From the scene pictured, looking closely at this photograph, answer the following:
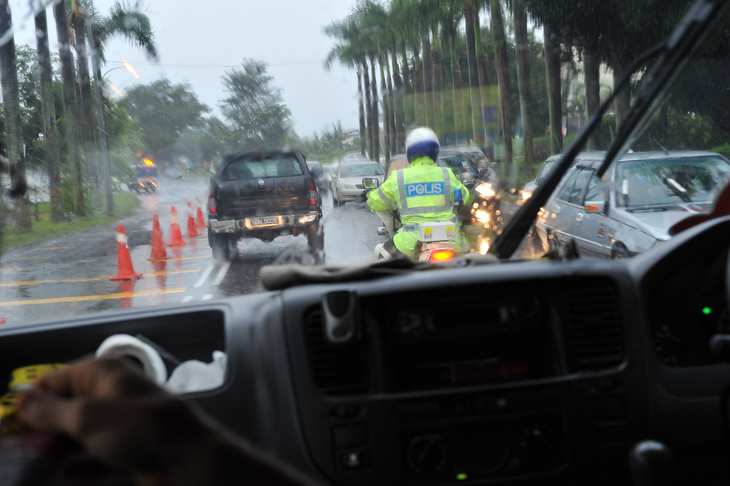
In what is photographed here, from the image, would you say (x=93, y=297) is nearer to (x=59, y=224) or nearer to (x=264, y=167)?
(x=264, y=167)

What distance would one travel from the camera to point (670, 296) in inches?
129

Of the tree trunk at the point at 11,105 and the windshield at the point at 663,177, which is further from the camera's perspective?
the tree trunk at the point at 11,105

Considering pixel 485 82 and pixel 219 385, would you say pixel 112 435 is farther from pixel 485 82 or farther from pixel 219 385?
pixel 485 82

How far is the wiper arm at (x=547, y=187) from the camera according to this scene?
8.09 feet

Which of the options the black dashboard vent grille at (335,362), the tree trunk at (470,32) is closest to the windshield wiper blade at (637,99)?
the black dashboard vent grille at (335,362)

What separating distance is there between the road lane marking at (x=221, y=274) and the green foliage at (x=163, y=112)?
3.90m

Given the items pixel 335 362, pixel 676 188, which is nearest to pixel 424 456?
pixel 335 362

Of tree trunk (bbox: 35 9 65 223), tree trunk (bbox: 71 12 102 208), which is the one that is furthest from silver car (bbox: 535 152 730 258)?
tree trunk (bbox: 71 12 102 208)

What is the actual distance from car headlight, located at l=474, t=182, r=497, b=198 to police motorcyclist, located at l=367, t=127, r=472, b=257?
0.21 m

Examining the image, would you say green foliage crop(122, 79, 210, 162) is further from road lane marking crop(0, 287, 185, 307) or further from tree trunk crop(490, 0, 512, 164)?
tree trunk crop(490, 0, 512, 164)

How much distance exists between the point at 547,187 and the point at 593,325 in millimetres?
600

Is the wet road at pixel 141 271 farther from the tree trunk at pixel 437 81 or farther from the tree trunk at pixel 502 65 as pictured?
the tree trunk at pixel 437 81

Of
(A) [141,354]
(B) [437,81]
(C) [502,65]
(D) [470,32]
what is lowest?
(A) [141,354]

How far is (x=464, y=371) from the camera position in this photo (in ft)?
9.61
